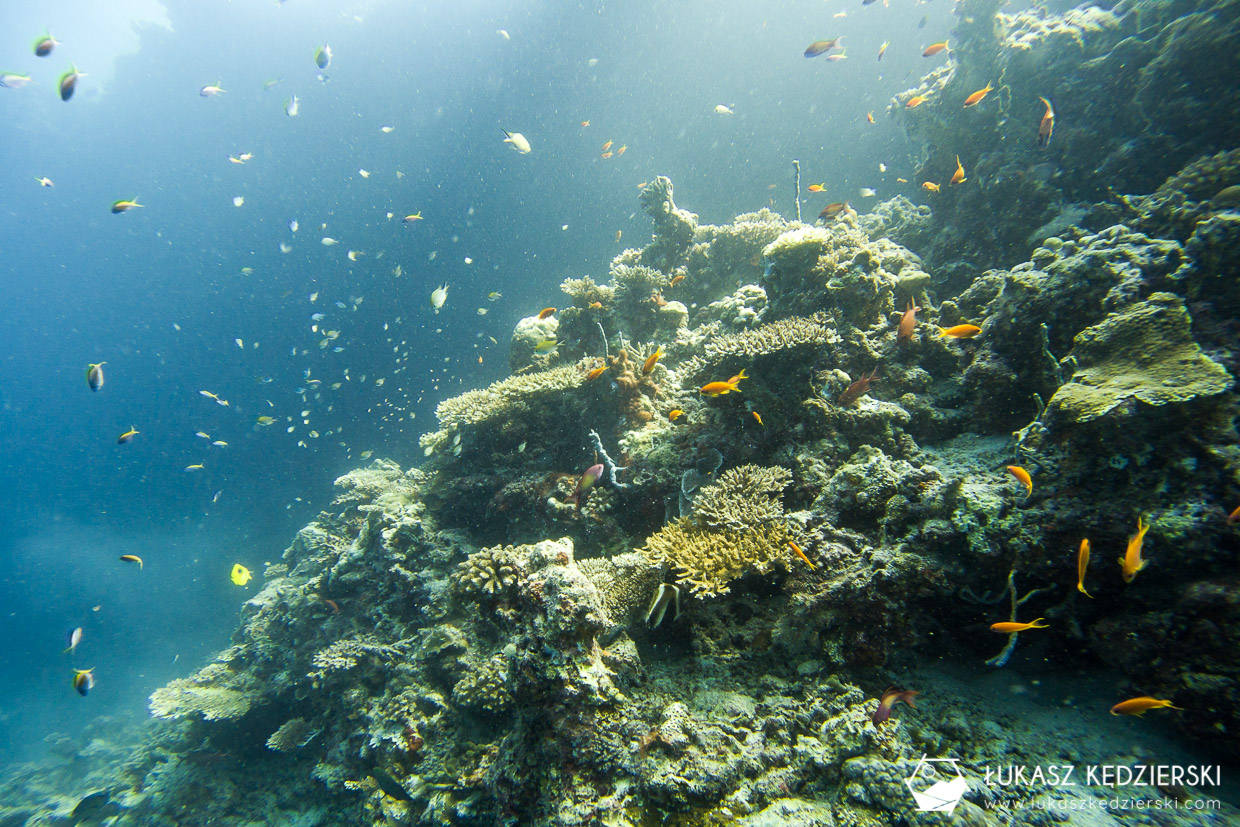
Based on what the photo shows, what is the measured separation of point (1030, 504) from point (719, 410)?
271 centimetres

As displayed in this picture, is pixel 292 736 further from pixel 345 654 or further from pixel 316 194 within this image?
pixel 316 194

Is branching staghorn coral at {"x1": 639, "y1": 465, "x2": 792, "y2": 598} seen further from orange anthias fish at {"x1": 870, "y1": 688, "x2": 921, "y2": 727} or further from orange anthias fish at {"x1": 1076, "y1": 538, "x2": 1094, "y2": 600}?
orange anthias fish at {"x1": 1076, "y1": 538, "x2": 1094, "y2": 600}

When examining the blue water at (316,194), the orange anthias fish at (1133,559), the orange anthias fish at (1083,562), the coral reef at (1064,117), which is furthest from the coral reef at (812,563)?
the blue water at (316,194)

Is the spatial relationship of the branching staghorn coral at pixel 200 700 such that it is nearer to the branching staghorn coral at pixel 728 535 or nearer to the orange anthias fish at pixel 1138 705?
the branching staghorn coral at pixel 728 535

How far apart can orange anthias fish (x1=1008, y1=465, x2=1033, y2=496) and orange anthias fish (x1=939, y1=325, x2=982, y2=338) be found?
2225 mm

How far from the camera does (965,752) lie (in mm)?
2398

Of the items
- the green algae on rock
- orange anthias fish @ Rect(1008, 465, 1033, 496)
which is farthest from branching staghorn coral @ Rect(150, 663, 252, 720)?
the green algae on rock

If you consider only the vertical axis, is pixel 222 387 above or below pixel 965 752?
above

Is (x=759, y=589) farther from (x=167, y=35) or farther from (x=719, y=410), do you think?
(x=167, y=35)

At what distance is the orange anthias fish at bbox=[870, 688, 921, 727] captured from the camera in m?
2.54

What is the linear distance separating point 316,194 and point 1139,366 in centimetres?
3917

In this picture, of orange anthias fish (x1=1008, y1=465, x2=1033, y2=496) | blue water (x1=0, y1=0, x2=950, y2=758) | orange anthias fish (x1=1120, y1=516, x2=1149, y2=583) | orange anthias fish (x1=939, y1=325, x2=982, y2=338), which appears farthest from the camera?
blue water (x1=0, y1=0, x2=950, y2=758)

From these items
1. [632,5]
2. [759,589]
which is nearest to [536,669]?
[759,589]

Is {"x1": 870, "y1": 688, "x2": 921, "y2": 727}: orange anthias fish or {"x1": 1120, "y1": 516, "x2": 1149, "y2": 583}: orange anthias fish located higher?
{"x1": 1120, "y1": 516, "x2": 1149, "y2": 583}: orange anthias fish
